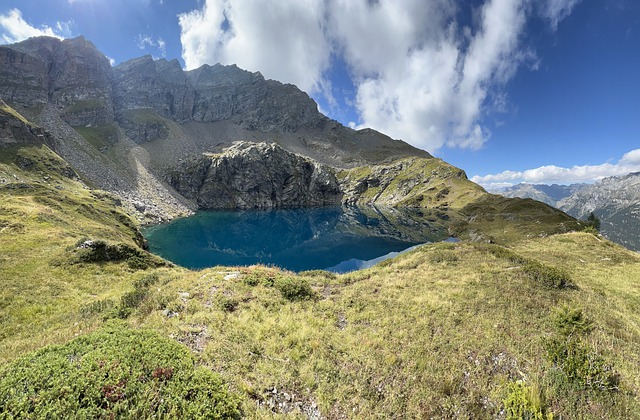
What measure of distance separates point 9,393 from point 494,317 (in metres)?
19.5

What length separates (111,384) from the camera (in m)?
7.57

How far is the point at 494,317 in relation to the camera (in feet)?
48.1

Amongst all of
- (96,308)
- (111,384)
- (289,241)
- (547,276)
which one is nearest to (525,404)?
(111,384)

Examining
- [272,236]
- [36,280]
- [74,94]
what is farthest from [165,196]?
[36,280]

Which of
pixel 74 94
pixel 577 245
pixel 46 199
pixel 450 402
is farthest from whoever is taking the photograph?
pixel 74 94

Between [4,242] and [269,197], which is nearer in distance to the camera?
[4,242]

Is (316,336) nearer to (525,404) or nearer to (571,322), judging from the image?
(525,404)

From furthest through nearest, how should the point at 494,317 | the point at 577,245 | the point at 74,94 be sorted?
1. the point at 74,94
2. the point at 577,245
3. the point at 494,317

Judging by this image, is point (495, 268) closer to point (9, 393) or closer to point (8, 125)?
point (9, 393)

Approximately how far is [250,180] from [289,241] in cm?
9992

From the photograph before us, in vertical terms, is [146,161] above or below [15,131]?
above

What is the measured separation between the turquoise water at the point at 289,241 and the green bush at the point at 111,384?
123 ft

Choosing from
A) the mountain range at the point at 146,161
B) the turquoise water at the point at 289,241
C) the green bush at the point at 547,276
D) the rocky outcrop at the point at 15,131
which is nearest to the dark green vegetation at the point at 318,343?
the green bush at the point at 547,276

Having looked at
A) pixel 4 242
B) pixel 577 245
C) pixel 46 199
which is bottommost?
pixel 4 242
